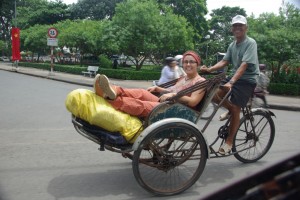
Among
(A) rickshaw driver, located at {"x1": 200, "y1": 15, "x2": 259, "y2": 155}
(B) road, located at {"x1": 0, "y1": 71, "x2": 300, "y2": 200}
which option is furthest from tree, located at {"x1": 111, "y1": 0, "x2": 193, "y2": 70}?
(A) rickshaw driver, located at {"x1": 200, "y1": 15, "x2": 259, "y2": 155}

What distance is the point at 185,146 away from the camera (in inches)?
146

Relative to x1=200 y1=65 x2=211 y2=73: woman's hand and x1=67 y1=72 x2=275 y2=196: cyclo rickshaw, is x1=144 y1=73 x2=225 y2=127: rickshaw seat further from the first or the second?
x1=200 y1=65 x2=211 y2=73: woman's hand

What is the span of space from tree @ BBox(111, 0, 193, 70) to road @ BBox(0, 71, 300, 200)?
51.3ft

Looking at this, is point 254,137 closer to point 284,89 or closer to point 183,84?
point 183,84

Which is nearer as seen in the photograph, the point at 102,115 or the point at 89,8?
the point at 102,115

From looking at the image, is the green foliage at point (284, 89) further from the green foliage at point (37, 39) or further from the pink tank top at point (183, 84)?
the green foliage at point (37, 39)

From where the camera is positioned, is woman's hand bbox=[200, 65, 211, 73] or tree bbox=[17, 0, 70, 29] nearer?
woman's hand bbox=[200, 65, 211, 73]

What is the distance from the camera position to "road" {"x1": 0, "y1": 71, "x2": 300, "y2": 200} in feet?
11.9

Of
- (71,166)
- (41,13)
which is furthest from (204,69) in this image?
(41,13)

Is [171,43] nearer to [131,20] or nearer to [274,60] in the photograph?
[131,20]

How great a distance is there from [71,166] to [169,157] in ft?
4.81

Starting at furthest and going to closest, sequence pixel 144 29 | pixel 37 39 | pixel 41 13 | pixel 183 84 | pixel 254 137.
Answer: pixel 41 13
pixel 37 39
pixel 144 29
pixel 254 137
pixel 183 84

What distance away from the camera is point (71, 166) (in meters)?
4.48

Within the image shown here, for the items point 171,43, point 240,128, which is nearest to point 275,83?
point 171,43
